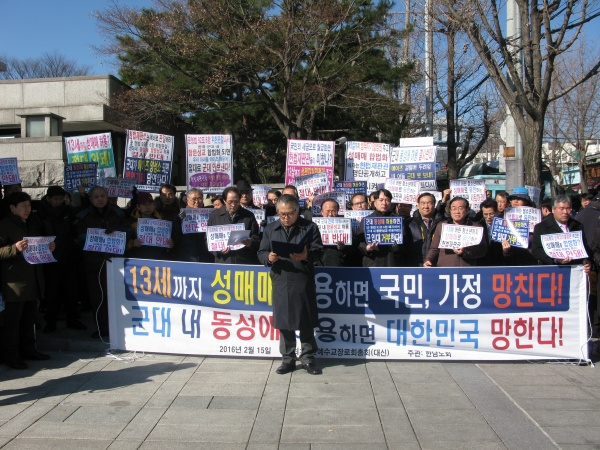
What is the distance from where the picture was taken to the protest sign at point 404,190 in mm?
7672

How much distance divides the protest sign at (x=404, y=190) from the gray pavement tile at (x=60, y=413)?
462 centimetres

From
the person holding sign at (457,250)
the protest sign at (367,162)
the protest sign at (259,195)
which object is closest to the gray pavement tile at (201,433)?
the person holding sign at (457,250)

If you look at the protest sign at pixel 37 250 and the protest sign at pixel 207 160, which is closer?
the protest sign at pixel 37 250

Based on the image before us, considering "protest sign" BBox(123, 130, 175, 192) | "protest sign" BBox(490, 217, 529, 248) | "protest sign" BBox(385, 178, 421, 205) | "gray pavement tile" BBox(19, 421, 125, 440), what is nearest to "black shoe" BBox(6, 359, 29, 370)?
"gray pavement tile" BBox(19, 421, 125, 440)

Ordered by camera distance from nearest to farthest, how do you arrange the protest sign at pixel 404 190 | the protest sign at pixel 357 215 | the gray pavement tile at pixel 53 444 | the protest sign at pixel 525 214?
1. the gray pavement tile at pixel 53 444
2. the protest sign at pixel 525 214
3. the protest sign at pixel 357 215
4. the protest sign at pixel 404 190

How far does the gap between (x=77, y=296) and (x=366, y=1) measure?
10847mm

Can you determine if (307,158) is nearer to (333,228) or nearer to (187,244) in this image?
(333,228)

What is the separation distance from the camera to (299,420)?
4676mm

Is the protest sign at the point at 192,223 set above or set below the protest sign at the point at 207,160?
below

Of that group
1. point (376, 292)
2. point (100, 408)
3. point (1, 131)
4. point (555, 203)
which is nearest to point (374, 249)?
point (376, 292)

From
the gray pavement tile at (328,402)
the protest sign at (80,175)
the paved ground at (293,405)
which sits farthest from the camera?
the protest sign at (80,175)

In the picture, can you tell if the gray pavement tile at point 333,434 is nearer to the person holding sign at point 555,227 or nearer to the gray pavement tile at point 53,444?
the gray pavement tile at point 53,444

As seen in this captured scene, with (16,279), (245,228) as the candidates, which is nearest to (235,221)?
(245,228)

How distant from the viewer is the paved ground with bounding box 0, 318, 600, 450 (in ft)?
14.1
